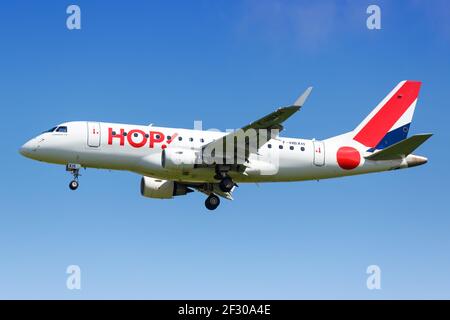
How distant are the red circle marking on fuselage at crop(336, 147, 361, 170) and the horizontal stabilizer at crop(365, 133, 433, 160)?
755mm

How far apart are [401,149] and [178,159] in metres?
13.3

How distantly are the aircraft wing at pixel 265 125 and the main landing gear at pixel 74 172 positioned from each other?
282 inches

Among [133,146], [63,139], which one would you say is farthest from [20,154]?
[133,146]

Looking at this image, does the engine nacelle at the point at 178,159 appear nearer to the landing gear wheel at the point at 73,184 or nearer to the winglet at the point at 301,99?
the landing gear wheel at the point at 73,184

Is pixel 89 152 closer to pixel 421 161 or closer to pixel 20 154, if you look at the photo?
pixel 20 154

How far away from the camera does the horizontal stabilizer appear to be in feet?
176

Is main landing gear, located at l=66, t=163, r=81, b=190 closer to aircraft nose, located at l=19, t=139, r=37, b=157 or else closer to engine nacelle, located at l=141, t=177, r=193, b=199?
aircraft nose, located at l=19, t=139, r=37, b=157

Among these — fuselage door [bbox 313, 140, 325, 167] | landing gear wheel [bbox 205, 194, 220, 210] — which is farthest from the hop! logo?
fuselage door [bbox 313, 140, 325, 167]

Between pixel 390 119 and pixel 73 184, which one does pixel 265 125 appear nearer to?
pixel 73 184

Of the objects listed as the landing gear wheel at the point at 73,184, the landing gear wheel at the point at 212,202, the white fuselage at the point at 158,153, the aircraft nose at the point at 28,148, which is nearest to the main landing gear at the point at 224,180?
the white fuselage at the point at 158,153

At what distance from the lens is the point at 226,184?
177 ft

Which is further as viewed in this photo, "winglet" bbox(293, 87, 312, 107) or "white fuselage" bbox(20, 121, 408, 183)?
"white fuselage" bbox(20, 121, 408, 183)

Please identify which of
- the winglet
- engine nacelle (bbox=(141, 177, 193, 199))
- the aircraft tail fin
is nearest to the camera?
the winglet

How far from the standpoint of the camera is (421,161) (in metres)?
56.4
